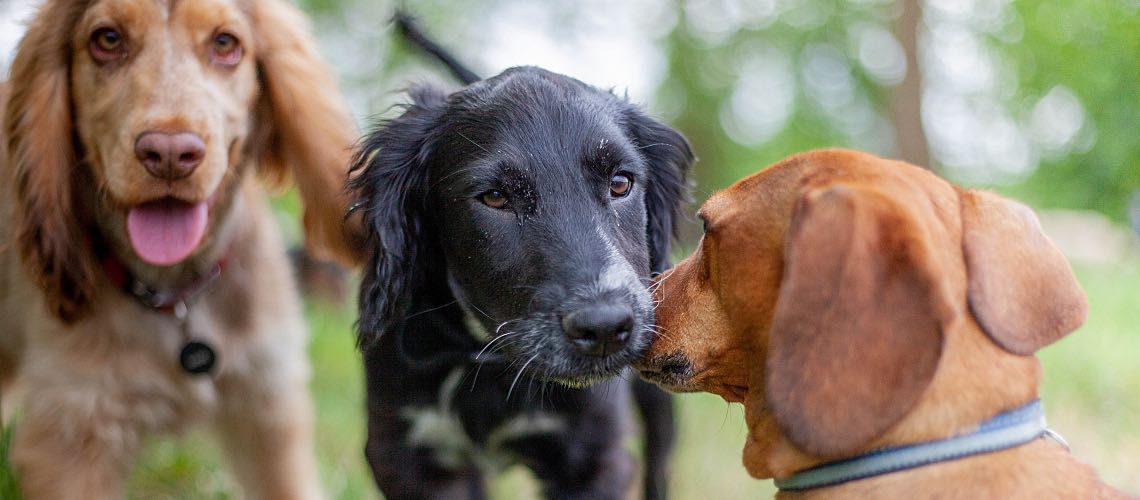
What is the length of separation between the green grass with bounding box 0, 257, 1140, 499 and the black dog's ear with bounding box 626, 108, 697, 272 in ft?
2.02

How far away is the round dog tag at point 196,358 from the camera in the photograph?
331cm

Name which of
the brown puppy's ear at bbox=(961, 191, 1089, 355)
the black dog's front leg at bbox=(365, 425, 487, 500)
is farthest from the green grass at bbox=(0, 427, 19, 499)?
the brown puppy's ear at bbox=(961, 191, 1089, 355)

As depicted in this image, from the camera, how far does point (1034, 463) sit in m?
2.09

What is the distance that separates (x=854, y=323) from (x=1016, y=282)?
450 mm

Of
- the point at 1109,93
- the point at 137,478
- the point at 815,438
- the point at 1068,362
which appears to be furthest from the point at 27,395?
the point at 1109,93

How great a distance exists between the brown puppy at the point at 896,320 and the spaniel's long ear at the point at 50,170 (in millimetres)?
2027

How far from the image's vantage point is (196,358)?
333 centimetres

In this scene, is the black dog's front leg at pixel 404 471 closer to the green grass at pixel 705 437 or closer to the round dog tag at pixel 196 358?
the green grass at pixel 705 437

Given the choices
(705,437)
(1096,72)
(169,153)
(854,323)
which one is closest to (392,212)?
→ (169,153)

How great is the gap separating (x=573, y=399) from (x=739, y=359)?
33.0 inches

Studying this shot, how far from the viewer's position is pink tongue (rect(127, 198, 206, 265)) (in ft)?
10.0

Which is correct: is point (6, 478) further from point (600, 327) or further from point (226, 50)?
point (600, 327)

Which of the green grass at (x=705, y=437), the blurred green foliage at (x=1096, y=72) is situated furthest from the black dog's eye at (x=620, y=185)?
the blurred green foliage at (x=1096, y=72)

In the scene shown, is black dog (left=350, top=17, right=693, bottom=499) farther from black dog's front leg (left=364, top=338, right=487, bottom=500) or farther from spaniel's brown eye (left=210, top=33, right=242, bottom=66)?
spaniel's brown eye (left=210, top=33, right=242, bottom=66)
